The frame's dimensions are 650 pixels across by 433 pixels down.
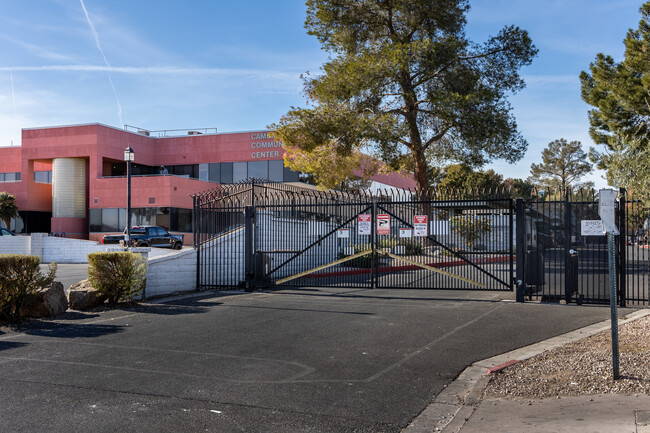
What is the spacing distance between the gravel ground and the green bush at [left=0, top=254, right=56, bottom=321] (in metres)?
8.37

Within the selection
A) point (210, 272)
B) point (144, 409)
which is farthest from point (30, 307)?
point (144, 409)

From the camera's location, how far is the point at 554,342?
27.6 ft

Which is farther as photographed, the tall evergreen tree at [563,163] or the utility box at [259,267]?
the tall evergreen tree at [563,163]

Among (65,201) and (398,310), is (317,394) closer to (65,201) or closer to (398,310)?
(398,310)

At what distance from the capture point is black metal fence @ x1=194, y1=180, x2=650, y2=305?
12.1 metres

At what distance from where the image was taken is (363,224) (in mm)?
14375

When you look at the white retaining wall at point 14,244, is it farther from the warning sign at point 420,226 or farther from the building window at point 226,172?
the warning sign at point 420,226

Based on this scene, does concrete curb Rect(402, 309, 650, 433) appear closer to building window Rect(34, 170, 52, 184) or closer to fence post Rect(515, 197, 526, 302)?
fence post Rect(515, 197, 526, 302)

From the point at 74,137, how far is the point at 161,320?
1608 inches

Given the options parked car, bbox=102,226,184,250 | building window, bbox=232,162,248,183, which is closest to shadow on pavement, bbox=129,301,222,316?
parked car, bbox=102,226,184,250

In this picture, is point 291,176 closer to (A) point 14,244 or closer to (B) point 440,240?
(A) point 14,244

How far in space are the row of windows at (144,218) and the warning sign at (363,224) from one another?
30118 millimetres

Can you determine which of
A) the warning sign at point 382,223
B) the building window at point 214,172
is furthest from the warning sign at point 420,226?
the building window at point 214,172

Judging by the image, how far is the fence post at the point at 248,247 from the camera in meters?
15.0
